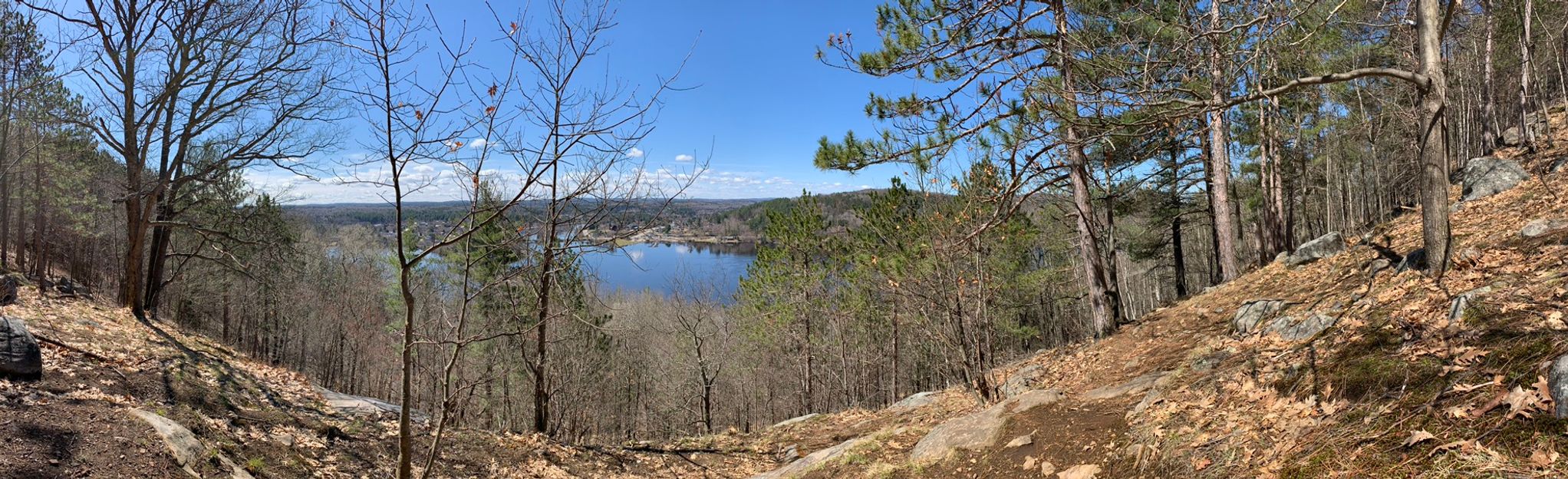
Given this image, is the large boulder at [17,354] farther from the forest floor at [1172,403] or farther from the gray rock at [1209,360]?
the gray rock at [1209,360]

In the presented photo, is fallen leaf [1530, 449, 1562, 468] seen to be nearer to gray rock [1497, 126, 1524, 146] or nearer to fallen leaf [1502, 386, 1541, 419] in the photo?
fallen leaf [1502, 386, 1541, 419]

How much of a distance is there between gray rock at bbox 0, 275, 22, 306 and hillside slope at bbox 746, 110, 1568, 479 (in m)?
10.4

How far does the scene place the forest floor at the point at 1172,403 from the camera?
2.26m

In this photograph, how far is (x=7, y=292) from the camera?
791 cm

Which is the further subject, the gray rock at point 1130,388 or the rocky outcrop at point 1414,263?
the gray rock at point 1130,388

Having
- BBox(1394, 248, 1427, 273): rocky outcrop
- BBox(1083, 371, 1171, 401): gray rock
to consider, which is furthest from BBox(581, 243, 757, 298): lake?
BBox(1394, 248, 1427, 273): rocky outcrop

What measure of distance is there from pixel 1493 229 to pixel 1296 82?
370cm

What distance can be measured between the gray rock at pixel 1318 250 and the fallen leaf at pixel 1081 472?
20.3 ft

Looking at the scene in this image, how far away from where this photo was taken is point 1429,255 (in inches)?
160

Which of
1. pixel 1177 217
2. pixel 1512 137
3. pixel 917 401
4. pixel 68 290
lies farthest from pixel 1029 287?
pixel 68 290

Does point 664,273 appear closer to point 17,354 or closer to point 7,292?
point 7,292

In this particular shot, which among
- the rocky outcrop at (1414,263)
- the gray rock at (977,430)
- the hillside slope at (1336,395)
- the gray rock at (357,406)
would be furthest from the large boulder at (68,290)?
the rocky outcrop at (1414,263)

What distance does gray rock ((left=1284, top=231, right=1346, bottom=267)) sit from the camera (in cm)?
732

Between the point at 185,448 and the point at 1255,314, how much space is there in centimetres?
884
